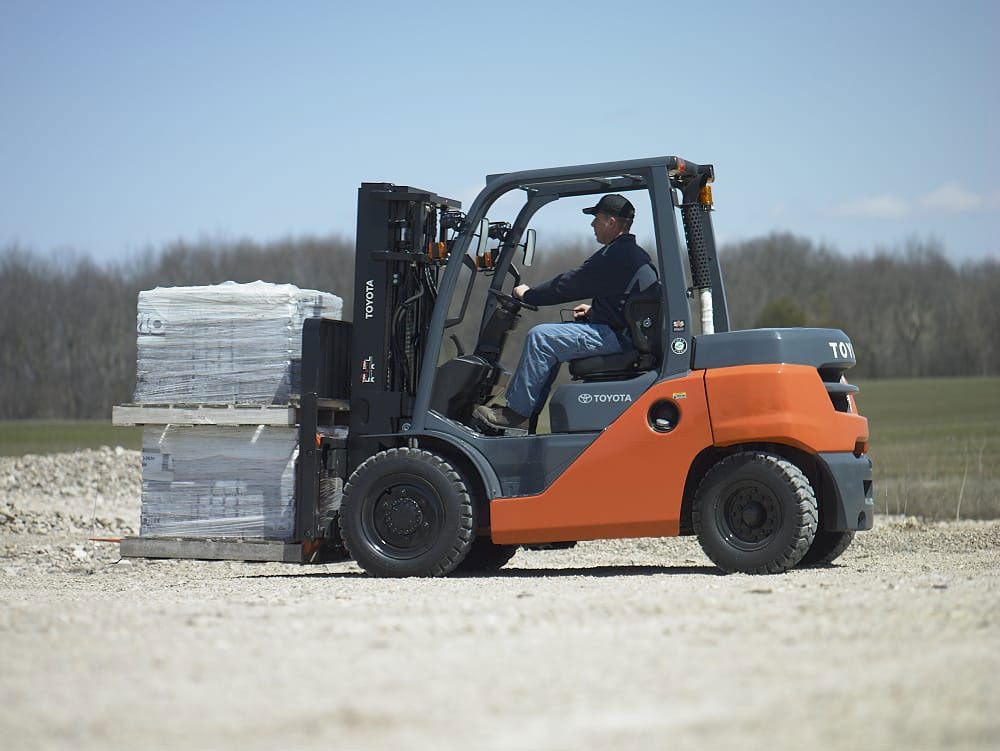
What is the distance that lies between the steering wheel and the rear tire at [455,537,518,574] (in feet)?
6.06

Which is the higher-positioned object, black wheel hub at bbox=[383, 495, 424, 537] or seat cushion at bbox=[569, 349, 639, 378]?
seat cushion at bbox=[569, 349, 639, 378]

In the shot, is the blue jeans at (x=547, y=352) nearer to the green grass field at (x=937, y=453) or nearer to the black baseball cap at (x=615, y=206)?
the black baseball cap at (x=615, y=206)

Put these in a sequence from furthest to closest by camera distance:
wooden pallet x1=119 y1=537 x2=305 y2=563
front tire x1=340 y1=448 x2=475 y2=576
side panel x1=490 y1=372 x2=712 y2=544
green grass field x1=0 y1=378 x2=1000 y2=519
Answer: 1. green grass field x1=0 y1=378 x2=1000 y2=519
2. wooden pallet x1=119 y1=537 x2=305 y2=563
3. front tire x1=340 y1=448 x2=475 y2=576
4. side panel x1=490 y1=372 x2=712 y2=544

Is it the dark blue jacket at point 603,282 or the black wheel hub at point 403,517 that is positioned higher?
the dark blue jacket at point 603,282

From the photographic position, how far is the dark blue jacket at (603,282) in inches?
305

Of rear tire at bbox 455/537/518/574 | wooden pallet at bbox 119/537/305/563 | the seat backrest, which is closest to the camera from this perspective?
the seat backrest

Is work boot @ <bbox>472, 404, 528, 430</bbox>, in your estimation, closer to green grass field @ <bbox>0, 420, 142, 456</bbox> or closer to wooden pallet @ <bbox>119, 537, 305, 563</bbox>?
wooden pallet @ <bbox>119, 537, 305, 563</bbox>

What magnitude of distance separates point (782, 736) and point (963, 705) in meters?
0.65

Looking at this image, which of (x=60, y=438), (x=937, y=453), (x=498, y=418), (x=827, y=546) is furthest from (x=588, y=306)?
(x=60, y=438)

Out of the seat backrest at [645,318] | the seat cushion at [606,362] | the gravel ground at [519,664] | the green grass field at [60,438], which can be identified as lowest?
the green grass field at [60,438]

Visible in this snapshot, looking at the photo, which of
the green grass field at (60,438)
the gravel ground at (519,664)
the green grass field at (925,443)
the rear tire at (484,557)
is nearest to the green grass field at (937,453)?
the green grass field at (925,443)

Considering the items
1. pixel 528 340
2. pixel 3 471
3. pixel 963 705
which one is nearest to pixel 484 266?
pixel 528 340

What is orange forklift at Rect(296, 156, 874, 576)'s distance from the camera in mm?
7738

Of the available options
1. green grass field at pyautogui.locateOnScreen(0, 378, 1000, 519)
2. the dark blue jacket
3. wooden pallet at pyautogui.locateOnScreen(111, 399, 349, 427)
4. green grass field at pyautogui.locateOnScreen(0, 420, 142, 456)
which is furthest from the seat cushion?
green grass field at pyautogui.locateOnScreen(0, 420, 142, 456)
